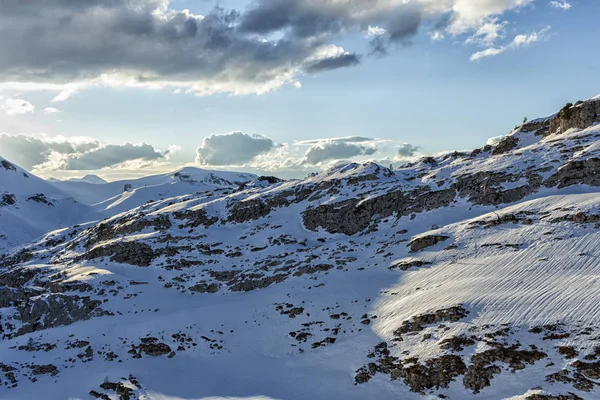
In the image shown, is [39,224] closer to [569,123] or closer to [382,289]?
[382,289]

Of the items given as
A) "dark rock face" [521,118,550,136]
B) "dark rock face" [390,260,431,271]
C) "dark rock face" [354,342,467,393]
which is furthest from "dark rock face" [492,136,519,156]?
"dark rock face" [354,342,467,393]

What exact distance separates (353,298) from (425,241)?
15592 millimetres

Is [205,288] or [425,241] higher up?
[425,241]

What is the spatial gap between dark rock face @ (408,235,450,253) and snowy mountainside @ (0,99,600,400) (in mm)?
291

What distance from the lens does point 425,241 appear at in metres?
53.3

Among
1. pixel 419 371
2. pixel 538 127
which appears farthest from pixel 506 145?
pixel 419 371

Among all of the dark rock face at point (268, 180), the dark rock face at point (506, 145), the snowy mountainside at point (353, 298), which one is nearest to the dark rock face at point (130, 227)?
the snowy mountainside at point (353, 298)

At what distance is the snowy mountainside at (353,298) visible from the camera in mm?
27031

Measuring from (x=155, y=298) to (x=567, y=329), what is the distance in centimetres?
4799

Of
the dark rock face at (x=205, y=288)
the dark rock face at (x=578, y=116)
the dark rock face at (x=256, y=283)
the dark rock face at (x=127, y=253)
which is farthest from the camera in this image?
the dark rock face at (x=578, y=116)

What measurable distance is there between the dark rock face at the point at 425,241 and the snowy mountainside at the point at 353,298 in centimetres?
29

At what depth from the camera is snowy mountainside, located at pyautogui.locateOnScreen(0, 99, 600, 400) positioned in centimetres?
2703

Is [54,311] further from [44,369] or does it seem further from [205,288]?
[205,288]

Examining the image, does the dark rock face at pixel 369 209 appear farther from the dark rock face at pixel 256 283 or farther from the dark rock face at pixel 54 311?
the dark rock face at pixel 54 311
